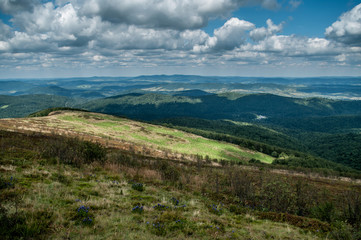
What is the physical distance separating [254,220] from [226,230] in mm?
3189

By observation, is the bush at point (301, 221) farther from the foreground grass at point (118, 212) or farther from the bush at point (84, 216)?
the bush at point (84, 216)

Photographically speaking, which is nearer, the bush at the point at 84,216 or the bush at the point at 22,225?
the bush at the point at 22,225

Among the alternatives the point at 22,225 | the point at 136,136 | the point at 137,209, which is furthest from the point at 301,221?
the point at 136,136

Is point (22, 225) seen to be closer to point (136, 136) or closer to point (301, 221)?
point (301, 221)

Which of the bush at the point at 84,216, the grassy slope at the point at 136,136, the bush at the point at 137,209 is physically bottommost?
the grassy slope at the point at 136,136

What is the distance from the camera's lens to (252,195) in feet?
53.0

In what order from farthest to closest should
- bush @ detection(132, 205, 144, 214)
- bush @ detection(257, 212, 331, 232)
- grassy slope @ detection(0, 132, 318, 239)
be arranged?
bush @ detection(257, 212, 331, 232) → bush @ detection(132, 205, 144, 214) → grassy slope @ detection(0, 132, 318, 239)

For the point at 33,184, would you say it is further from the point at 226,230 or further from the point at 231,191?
the point at 231,191

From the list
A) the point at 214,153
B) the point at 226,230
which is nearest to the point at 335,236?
A: the point at 226,230

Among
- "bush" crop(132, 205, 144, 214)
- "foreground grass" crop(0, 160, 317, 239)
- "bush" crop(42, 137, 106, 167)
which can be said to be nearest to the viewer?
"foreground grass" crop(0, 160, 317, 239)

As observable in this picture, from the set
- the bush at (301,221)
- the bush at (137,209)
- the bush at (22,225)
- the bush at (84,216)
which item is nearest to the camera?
the bush at (22,225)

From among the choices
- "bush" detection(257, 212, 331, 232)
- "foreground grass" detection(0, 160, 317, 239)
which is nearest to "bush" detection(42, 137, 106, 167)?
"foreground grass" detection(0, 160, 317, 239)

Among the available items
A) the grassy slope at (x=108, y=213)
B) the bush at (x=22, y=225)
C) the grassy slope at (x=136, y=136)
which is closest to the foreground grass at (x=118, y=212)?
the grassy slope at (x=108, y=213)

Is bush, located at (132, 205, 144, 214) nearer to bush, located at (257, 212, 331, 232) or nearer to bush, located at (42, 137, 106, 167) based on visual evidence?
bush, located at (257, 212, 331, 232)
